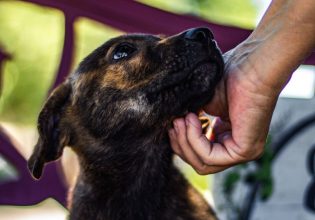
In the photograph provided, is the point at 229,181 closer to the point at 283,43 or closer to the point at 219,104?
the point at 219,104

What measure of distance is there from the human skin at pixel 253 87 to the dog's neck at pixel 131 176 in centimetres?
25

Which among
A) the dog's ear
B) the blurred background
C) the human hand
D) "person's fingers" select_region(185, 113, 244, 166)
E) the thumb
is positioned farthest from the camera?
the blurred background

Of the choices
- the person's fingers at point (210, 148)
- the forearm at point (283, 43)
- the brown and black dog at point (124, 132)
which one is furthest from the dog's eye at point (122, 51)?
the forearm at point (283, 43)

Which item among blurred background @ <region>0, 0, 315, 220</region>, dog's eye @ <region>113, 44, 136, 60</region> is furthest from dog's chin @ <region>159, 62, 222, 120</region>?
blurred background @ <region>0, 0, 315, 220</region>

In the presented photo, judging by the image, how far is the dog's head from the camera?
9.54 feet

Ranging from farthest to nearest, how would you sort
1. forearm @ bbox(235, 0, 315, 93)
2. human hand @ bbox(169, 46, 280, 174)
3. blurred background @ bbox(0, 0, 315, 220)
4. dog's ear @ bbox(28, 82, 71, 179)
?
blurred background @ bbox(0, 0, 315, 220) < dog's ear @ bbox(28, 82, 71, 179) < human hand @ bbox(169, 46, 280, 174) < forearm @ bbox(235, 0, 315, 93)

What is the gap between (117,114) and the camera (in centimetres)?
323

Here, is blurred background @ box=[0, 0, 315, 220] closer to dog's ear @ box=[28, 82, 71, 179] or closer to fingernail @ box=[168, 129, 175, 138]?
dog's ear @ box=[28, 82, 71, 179]

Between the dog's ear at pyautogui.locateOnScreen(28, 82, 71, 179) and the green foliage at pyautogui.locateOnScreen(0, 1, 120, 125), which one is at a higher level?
the dog's ear at pyautogui.locateOnScreen(28, 82, 71, 179)

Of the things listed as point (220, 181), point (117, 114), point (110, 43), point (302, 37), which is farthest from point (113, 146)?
point (220, 181)

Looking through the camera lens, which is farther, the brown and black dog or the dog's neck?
the dog's neck

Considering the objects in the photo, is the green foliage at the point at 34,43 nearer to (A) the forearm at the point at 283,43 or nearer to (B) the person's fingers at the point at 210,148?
(B) the person's fingers at the point at 210,148

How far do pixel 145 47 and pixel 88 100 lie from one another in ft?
1.50

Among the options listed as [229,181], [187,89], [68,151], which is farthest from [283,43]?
[229,181]
